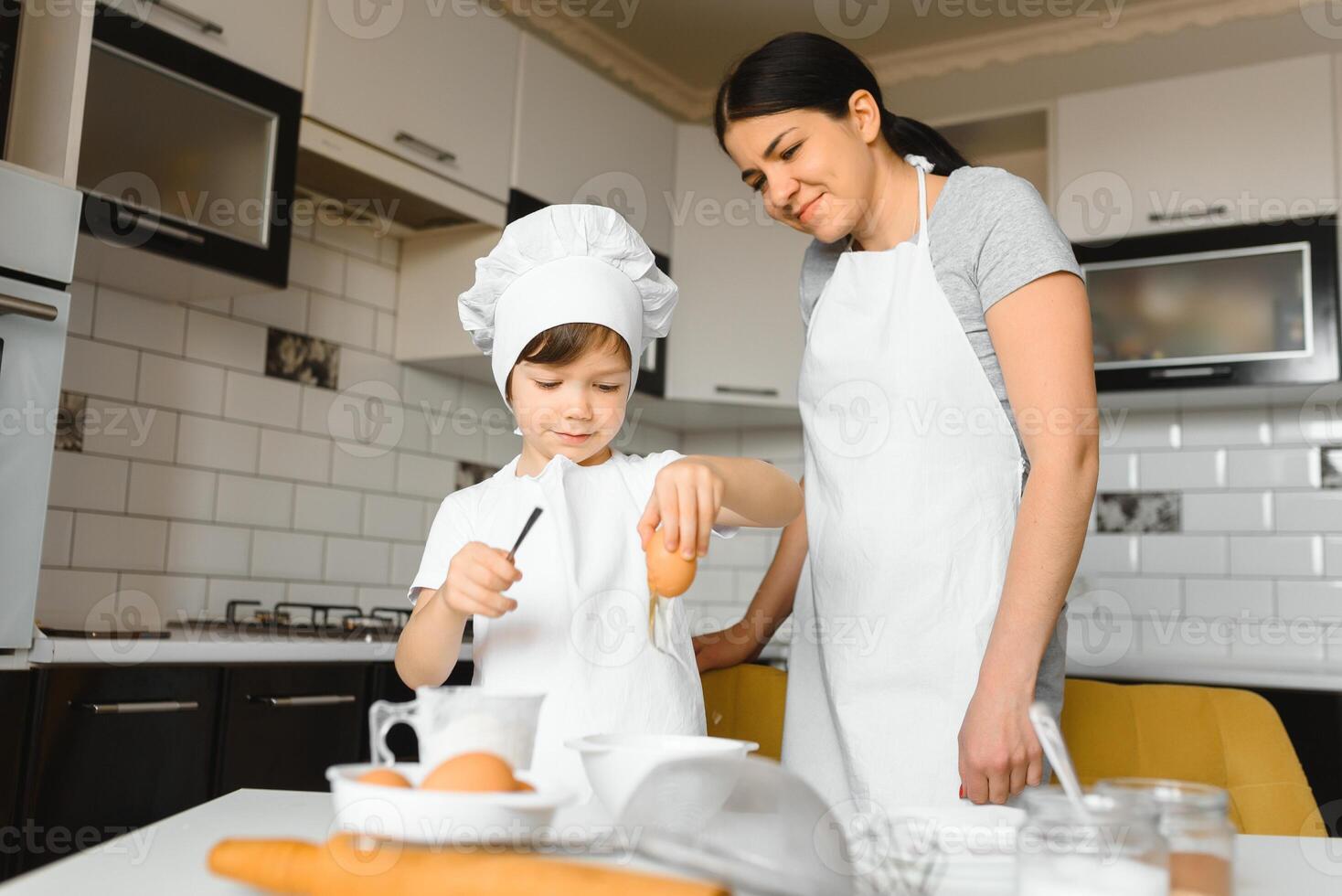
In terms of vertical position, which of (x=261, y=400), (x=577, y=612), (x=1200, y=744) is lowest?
(x=1200, y=744)

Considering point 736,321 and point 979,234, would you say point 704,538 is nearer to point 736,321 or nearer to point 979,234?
point 979,234

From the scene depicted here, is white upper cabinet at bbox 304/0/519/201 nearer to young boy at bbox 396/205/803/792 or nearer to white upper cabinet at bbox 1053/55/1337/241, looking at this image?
young boy at bbox 396/205/803/792

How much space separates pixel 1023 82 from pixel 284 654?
225 centimetres

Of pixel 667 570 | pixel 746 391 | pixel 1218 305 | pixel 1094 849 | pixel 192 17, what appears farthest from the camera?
pixel 746 391

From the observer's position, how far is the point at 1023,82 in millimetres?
2934

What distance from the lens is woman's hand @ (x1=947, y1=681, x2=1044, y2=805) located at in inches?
40.1

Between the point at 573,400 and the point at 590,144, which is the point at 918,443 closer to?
the point at 573,400

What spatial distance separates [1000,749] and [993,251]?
1.55 ft

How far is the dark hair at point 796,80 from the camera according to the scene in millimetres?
1279

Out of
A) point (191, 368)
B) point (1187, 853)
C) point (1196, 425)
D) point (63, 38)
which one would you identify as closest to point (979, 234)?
point (1187, 853)

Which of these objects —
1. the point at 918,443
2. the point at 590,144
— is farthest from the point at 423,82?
the point at 918,443

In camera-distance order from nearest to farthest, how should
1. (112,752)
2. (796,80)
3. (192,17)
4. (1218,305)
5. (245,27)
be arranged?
(796,80) → (112,752) → (192,17) → (245,27) → (1218,305)

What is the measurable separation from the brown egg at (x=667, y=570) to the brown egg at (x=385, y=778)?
29cm

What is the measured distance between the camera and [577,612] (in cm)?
106
